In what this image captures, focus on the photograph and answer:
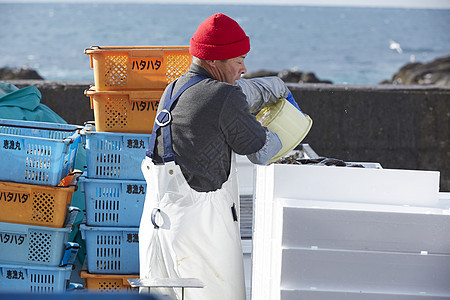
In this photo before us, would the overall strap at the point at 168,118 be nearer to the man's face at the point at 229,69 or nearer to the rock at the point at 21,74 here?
the man's face at the point at 229,69

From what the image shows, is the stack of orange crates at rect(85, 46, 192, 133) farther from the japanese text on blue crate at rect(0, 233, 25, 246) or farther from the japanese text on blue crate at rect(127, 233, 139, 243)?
the japanese text on blue crate at rect(0, 233, 25, 246)

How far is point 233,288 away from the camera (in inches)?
117

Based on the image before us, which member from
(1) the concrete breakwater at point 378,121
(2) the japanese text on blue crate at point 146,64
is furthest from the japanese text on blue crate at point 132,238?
(1) the concrete breakwater at point 378,121

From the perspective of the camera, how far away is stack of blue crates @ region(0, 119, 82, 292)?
3623 millimetres

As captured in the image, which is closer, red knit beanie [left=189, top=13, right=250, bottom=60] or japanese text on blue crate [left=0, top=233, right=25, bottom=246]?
red knit beanie [left=189, top=13, right=250, bottom=60]

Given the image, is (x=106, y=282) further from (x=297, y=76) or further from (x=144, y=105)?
(x=297, y=76)

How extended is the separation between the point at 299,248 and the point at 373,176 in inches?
15.8

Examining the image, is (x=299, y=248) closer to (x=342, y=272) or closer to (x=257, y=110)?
(x=342, y=272)

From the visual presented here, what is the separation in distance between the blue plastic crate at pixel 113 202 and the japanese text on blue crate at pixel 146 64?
1.94 ft

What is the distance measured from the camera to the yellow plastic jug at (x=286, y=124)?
3014 mm

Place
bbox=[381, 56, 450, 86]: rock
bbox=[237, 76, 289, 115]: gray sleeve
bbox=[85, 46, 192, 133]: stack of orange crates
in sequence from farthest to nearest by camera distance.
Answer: bbox=[381, 56, 450, 86]: rock
bbox=[85, 46, 192, 133]: stack of orange crates
bbox=[237, 76, 289, 115]: gray sleeve

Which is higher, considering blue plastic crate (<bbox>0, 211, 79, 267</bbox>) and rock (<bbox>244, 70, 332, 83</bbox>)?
rock (<bbox>244, 70, 332, 83</bbox>)

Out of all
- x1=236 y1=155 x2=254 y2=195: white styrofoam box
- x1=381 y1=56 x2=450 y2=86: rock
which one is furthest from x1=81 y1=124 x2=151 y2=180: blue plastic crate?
x1=381 y1=56 x2=450 y2=86: rock

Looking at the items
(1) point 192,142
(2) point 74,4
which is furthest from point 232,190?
(2) point 74,4
